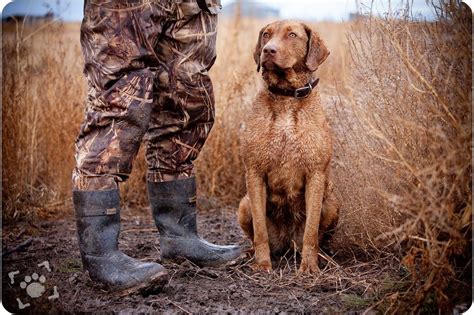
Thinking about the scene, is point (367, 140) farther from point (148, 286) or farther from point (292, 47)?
point (148, 286)

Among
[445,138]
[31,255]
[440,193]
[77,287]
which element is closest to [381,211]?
[440,193]

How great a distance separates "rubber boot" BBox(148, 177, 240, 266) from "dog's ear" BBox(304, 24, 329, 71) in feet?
3.62

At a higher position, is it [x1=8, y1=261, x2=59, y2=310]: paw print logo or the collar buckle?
the collar buckle

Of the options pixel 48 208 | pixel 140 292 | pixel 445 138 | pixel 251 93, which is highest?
pixel 445 138

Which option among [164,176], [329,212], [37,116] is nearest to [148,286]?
[164,176]

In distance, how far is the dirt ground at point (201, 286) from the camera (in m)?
3.43

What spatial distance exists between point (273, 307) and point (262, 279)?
46 cm

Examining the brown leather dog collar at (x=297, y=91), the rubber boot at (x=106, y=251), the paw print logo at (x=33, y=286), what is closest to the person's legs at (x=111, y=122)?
the rubber boot at (x=106, y=251)

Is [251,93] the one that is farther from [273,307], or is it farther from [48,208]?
[273,307]

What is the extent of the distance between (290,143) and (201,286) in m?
1.08

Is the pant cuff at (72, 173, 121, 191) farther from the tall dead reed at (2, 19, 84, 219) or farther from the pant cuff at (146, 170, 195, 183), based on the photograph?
the tall dead reed at (2, 19, 84, 219)

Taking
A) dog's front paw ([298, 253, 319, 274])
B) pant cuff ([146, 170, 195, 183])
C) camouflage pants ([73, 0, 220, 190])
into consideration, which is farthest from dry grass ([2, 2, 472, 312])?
camouflage pants ([73, 0, 220, 190])

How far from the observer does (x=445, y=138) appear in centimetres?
281

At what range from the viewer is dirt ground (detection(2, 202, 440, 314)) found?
11.3ft
